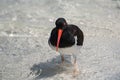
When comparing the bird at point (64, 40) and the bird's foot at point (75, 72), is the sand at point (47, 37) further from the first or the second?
the bird at point (64, 40)

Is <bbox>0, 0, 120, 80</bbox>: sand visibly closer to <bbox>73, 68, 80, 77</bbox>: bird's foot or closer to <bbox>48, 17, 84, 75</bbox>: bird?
<bbox>73, 68, 80, 77</bbox>: bird's foot

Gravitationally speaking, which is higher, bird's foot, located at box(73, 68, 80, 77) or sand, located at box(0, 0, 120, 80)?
sand, located at box(0, 0, 120, 80)

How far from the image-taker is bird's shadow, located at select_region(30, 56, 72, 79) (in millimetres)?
5793

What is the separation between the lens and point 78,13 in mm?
9594

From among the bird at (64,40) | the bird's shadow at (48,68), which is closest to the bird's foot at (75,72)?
the bird's shadow at (48,68)

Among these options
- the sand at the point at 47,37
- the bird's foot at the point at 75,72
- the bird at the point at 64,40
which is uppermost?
the bird at the point at 64,40

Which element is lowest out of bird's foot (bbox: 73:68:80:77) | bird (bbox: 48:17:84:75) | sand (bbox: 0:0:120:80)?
bird's foot (bbox: 73:68:80:77)

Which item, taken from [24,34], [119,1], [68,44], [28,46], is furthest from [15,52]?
[119,1]

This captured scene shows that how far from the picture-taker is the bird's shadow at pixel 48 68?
5.79m

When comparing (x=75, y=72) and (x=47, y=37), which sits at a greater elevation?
(x=47, y=37)

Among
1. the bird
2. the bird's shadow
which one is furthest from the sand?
the bird

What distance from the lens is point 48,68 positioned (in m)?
6.02

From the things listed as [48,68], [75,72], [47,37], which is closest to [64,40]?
[75,72]

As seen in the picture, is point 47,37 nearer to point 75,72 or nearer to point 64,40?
point 75,72
